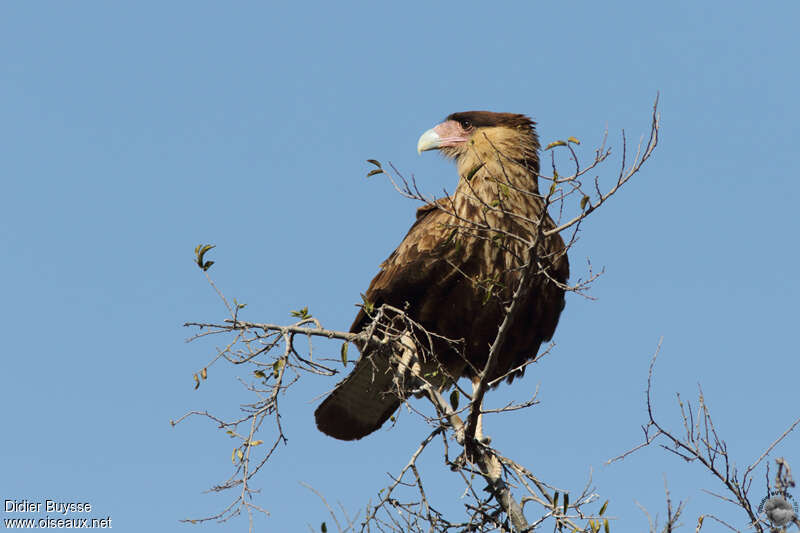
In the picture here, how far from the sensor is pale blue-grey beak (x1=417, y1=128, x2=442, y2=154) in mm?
6941

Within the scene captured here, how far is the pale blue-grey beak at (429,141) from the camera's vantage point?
6941mm

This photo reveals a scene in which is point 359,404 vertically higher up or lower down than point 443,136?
lower down

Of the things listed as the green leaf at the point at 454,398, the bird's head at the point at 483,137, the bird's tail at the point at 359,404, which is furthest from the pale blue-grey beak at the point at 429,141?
the green leaf at the point at 454,398

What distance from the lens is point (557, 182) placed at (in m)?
3.73

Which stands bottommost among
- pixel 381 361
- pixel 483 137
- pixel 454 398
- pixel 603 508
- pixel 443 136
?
pixel 603 508

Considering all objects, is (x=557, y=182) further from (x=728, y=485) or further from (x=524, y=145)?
(x=524, y=145)

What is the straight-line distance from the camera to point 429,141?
22.8 ft

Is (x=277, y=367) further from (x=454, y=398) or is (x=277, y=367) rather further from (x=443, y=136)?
(x=443, y=136)

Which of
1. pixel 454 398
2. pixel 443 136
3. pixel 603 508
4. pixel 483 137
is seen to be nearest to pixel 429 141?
pixel 443 136

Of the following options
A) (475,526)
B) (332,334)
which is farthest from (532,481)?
(332,334)

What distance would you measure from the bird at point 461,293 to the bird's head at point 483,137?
0.05ft

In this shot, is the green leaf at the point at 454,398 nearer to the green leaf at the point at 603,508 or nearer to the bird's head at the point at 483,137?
the green leaf at the point at 603,508

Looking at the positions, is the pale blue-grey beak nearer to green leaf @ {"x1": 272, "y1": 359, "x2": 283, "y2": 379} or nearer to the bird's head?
the bird's head

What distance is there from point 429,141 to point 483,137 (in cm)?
50
